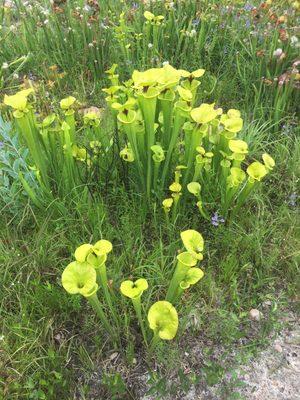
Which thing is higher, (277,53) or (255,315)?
(277,53)

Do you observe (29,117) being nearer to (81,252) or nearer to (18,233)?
(18,233)

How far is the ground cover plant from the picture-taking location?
1464 mm

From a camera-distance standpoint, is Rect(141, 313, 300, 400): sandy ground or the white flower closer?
Rect(141, 313, 300, 400): sandy ground

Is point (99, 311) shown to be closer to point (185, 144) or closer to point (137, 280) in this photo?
point (137, 280)

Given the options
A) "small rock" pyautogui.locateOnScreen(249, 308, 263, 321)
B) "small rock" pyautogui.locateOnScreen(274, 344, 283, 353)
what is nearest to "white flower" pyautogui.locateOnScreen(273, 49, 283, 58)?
"small rock" pyautogui.locateOnScreen(249, 308, 263, 321)

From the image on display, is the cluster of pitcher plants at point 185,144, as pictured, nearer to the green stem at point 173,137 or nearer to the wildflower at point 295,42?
the green stem at point 173,137

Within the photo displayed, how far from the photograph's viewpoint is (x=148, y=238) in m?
1.90

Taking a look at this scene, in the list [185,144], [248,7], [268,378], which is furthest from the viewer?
[248,7]

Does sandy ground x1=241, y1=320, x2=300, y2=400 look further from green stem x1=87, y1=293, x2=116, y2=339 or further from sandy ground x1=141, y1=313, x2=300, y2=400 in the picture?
green stem x1=87, y1=293, x2=116, y2=339

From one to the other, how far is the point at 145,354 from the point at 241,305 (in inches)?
18.6

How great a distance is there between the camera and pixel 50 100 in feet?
8.93

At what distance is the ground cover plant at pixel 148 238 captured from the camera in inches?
57.6

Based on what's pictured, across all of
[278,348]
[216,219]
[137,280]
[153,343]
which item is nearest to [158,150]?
[216,219]

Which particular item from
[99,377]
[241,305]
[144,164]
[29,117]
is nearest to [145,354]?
[99,377]
